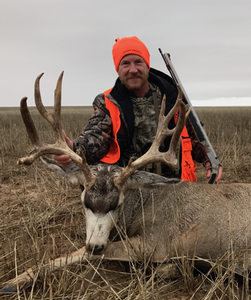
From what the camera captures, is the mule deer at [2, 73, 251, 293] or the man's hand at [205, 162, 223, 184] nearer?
the mule deer at [2, 73, 251, 293]

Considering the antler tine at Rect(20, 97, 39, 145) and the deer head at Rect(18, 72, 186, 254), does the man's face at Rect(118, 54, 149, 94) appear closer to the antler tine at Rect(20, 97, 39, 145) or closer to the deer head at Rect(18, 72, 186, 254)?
the deer head at Rect(18, 72, 186, 254)

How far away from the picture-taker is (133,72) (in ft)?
13.2

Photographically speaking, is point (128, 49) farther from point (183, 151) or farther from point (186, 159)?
point (186, 159)

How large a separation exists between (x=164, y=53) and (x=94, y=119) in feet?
6.65

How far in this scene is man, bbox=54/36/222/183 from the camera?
4.04 metres

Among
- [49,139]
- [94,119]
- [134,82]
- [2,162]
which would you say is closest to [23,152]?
[2,162]

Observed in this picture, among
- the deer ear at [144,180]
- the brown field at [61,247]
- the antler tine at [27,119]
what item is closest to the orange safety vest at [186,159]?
the deer ear at [144,180]

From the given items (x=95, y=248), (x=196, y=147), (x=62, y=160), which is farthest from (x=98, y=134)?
(x=95, y=248)

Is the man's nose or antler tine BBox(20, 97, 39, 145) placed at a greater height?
the man's nose

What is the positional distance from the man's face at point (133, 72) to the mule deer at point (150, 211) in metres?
1.25

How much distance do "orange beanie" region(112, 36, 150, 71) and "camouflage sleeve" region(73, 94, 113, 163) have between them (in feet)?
2.36

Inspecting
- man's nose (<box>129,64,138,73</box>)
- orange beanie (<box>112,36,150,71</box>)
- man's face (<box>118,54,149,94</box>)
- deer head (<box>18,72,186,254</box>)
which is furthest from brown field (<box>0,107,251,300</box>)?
orange beanie (<box>112,36,150,71</box>)

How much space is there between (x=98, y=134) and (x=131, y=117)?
0.58m

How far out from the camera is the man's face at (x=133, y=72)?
405 cm
